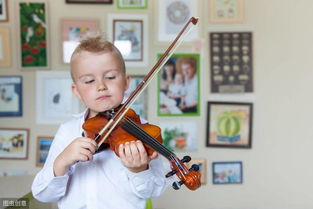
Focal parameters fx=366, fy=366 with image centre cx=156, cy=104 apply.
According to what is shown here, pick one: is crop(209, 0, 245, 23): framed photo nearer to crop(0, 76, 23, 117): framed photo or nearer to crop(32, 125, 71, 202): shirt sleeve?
crop(0, 76, 23, 117): framed photo

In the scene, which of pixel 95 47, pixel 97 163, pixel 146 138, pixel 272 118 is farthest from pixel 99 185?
pixel 272 118

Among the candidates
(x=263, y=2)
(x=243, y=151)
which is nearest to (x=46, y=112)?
(x=243, y=151)

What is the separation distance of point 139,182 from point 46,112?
3.11ft

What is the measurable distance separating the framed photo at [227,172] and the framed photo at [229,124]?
0.28ft

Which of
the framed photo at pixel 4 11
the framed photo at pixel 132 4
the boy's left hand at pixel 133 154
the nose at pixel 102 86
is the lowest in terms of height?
the boy's left hand at pixel 133 154

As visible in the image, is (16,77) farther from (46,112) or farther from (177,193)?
(177,193)

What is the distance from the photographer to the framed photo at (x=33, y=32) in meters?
1.58

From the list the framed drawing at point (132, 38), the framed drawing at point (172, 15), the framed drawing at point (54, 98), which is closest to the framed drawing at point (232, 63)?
the framed drawing at point (172, 15)

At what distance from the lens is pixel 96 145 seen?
2.48 ft

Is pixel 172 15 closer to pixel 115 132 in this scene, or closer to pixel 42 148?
pixel 42 148

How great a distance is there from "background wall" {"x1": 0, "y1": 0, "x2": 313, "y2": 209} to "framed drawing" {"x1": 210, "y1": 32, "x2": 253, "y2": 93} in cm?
3

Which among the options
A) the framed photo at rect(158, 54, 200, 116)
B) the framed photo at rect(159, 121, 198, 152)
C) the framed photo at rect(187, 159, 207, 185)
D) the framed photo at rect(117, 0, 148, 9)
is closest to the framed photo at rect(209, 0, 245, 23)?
the framed photo at rect(158, 54, 200, 116)

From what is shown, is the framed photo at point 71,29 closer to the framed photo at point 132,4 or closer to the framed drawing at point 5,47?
the framed photo at point 132,4

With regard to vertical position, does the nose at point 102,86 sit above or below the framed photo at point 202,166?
above
